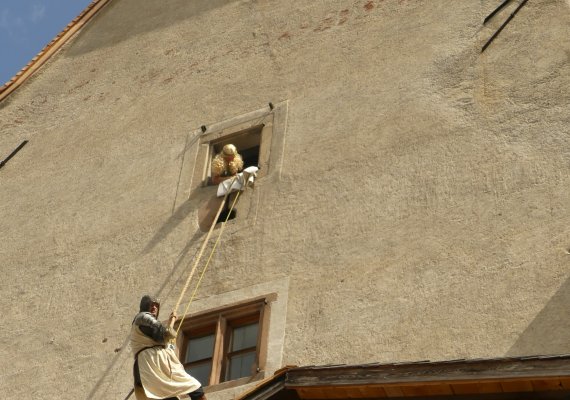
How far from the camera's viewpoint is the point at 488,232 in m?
10.6

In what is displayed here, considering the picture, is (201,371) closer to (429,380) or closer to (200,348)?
(200,348)

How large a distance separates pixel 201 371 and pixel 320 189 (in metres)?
2.09

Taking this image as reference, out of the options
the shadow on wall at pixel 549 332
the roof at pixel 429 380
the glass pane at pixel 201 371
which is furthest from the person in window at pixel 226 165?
the roof at pixel 429 380

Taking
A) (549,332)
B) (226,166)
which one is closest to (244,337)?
(226,166)

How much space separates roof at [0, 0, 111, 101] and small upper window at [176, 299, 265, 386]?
5.90m

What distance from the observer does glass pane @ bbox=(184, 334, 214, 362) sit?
37.0 ft

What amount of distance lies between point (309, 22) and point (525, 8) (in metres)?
2.66

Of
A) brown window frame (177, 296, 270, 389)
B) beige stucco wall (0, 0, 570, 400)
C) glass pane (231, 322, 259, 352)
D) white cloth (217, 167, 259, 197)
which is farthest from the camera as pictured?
white cloth (217, 167, 259, 197)

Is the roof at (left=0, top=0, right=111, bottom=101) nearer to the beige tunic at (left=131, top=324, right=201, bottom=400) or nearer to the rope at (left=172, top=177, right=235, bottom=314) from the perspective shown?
the rope at (left=172, top=177, right=235, bottom=314)

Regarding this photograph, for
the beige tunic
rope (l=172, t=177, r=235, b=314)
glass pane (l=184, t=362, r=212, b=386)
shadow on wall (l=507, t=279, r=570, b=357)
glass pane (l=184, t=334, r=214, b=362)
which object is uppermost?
the beige tunic

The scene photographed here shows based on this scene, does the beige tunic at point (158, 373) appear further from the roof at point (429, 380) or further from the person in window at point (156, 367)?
the roof at point (429, 380)

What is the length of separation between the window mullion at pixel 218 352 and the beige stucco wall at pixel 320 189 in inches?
14.2

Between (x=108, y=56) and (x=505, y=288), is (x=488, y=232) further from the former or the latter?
(x=108, y=56)

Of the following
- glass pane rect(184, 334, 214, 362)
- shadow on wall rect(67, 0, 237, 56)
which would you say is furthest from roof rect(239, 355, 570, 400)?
shadow on wall rect(67, 0, 237, 56)
